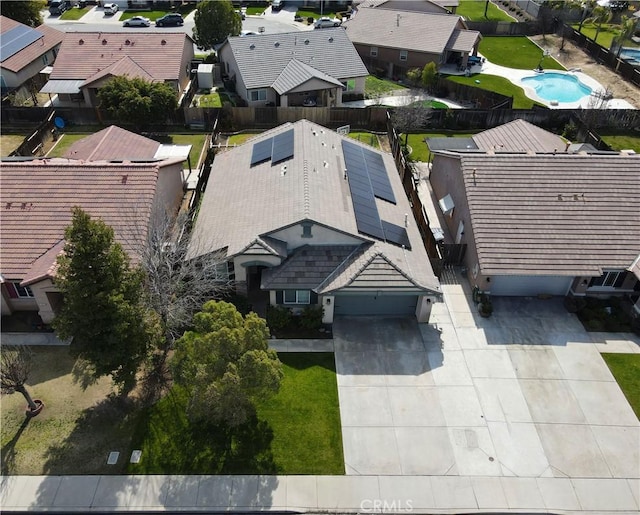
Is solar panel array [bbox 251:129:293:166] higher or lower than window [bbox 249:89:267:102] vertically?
higher

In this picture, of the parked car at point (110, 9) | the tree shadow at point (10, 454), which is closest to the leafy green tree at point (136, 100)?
the tree shadow at point (10, 454)

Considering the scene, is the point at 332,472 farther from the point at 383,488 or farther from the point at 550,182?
the point at 550,182

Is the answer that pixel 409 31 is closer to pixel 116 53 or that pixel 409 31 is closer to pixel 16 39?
pixel 116 53

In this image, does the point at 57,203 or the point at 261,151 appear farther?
the point at 261,151

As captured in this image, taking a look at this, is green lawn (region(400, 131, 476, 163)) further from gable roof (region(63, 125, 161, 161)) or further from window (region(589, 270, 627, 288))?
gable roof (region(63, 125, 161, 161))

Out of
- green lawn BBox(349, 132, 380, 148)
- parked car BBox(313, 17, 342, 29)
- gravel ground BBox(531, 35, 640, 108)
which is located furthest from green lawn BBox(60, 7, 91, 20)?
gravel ground BBox(531, 35, 640, 108)

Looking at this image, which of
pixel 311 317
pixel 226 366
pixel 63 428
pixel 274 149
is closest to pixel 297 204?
pixel 311 317

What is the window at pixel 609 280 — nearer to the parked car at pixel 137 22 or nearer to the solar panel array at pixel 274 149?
the solar panel array at pixel 274 149
